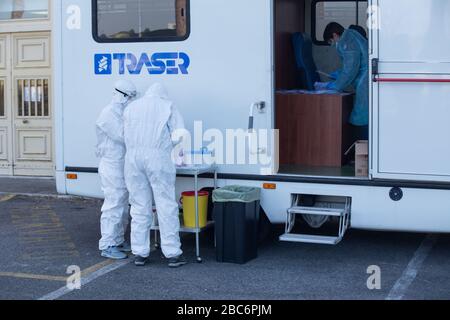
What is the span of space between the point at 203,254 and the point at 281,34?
2.32m

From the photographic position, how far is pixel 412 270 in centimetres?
696

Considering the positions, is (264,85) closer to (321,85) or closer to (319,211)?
(319,211)

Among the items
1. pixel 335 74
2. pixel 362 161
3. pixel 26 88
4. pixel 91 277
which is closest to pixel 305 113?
pixel 335 74

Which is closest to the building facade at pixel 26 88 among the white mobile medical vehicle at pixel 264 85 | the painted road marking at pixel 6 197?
the painted road marking at pixel 6 197

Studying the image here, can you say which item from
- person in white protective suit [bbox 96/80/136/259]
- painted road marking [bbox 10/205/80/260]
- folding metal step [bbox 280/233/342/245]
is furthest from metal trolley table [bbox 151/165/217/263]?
painted road marking [bbox 10/205/80/260]

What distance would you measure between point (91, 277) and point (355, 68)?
324cm

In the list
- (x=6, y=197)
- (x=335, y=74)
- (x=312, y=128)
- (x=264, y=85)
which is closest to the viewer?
(x=264, y=85)

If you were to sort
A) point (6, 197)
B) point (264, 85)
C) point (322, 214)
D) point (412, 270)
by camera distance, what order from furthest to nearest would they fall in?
A: point (6, 197), point (264, 85), point (322, 214), point (412, 270)

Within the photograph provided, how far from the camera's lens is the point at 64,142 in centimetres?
796

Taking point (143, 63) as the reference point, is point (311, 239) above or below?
below

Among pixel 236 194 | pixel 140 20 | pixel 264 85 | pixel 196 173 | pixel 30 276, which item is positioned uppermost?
pixel 140 20

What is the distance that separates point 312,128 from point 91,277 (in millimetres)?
2578

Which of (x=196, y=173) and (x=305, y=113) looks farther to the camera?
(x=305, y=113)
